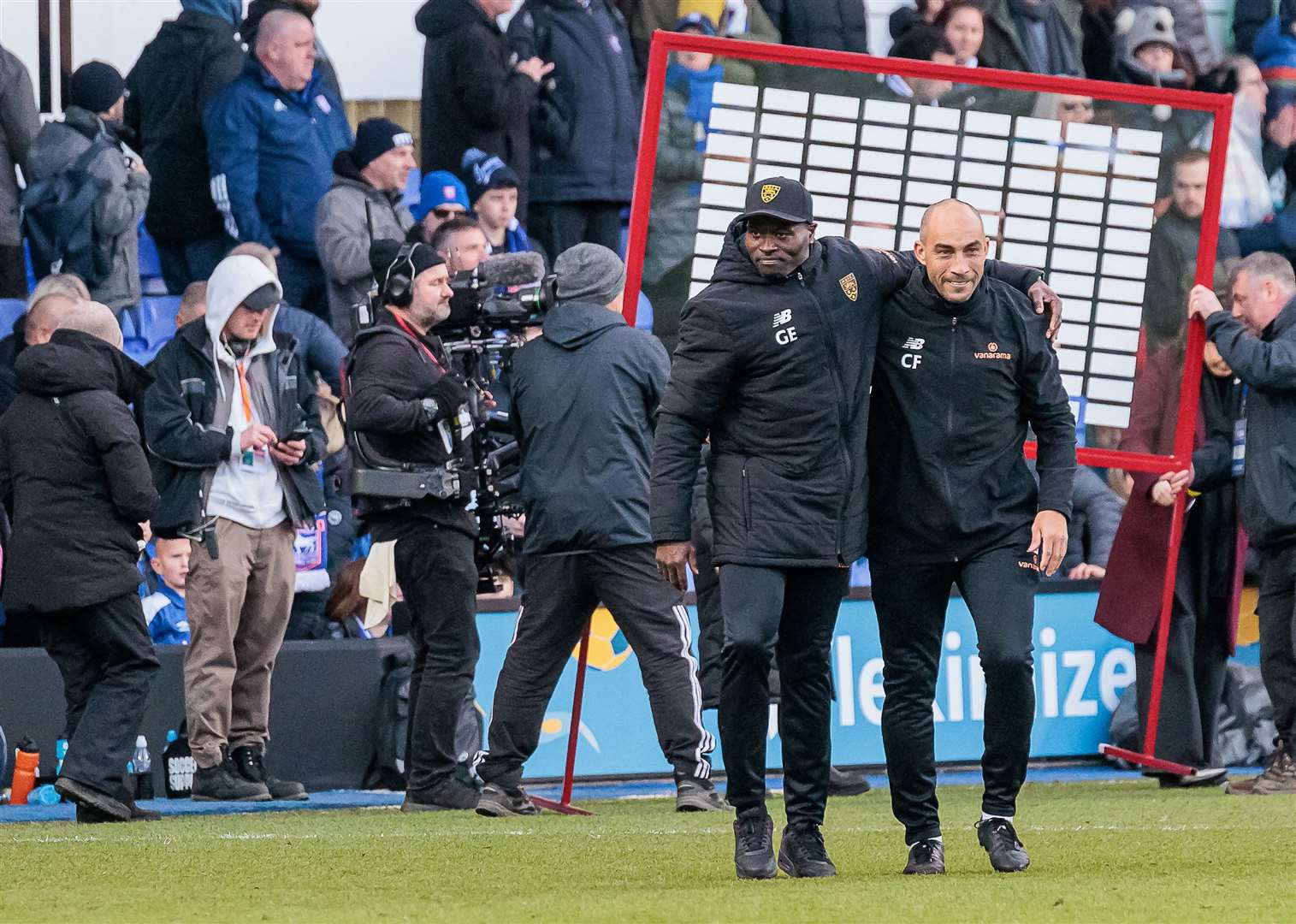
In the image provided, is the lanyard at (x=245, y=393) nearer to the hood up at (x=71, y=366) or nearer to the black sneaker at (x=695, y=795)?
the hood up at (x=71, y=366)

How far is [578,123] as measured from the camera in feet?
45.3

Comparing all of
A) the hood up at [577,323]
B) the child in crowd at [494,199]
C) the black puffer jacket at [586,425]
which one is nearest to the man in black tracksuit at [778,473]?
the black puffer jacket at [586,425]

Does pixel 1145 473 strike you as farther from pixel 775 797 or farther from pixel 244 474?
pixel 244 474

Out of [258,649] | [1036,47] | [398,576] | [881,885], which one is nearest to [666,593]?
[398,576]

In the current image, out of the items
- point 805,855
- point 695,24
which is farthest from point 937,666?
point 695,24

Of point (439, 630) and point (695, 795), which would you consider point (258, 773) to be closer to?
point (439, 630)

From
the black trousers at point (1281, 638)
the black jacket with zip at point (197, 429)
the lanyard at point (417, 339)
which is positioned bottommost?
the black trousers at point (1281, 638)

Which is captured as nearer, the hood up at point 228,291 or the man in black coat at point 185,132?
the hood up at point 228,291

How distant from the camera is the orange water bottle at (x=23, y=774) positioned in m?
10.5

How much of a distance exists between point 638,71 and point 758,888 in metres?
8.71

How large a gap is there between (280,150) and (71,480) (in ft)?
12.6

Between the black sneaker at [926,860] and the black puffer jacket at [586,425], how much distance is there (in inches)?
102

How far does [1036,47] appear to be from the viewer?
15.4m

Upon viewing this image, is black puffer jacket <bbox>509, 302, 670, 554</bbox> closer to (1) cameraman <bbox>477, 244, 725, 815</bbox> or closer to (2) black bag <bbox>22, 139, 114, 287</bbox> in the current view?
(1) cameraman <bbox>477, 244, 725, 815</bbox>
